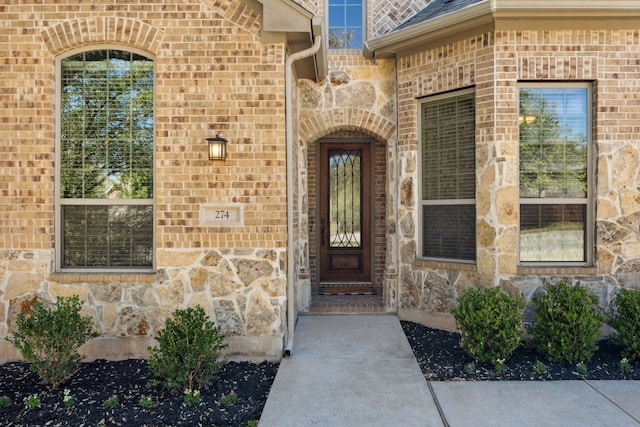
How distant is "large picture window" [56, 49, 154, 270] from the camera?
4754mm

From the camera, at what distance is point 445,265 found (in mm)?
5488

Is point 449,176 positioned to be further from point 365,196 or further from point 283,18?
point 283,18

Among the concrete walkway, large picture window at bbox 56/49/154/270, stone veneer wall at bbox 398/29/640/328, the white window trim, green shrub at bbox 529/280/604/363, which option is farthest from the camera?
the white window trim

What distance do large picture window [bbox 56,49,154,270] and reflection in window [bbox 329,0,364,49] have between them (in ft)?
9.21

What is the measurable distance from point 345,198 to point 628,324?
14.1ft

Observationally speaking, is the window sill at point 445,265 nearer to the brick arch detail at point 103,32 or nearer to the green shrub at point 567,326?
the green shrub at point 567,326

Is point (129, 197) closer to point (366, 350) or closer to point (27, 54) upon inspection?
point (27, 54)

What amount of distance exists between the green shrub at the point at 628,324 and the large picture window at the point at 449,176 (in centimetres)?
154

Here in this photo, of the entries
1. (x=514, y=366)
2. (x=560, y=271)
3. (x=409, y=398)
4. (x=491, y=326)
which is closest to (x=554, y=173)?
(x=560, y=271)

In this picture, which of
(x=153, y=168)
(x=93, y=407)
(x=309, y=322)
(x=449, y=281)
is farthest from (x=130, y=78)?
(x=449, y=281)

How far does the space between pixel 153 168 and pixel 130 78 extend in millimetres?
983

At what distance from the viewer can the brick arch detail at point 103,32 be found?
15.0ft

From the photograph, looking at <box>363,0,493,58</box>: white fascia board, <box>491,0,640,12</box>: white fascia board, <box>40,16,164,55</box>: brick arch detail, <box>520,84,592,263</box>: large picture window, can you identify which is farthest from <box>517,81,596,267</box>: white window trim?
<box>40,16,164,55</box>: brick arch detail

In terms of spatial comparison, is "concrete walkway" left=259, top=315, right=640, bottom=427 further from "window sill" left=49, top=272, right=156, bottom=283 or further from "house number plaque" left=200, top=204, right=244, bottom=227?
"window sill" left=49, top=272, right=156, bottom=283
